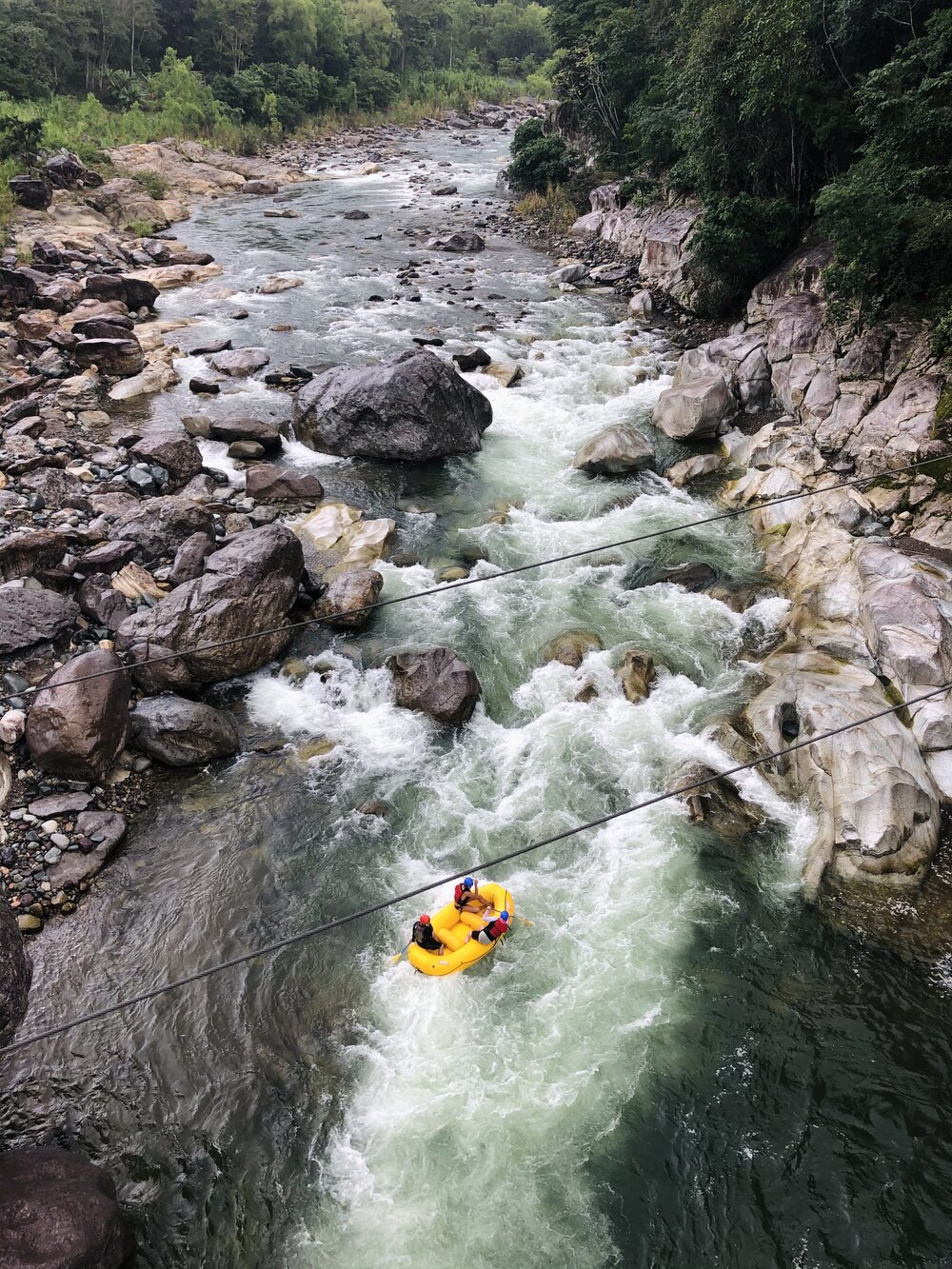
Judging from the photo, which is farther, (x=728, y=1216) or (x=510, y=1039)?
(x=510, y=1039)

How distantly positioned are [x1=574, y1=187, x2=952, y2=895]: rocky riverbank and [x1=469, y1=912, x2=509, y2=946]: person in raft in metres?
3.23

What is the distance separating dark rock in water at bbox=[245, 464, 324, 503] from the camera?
43.7 feet

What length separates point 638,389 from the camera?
17.3m

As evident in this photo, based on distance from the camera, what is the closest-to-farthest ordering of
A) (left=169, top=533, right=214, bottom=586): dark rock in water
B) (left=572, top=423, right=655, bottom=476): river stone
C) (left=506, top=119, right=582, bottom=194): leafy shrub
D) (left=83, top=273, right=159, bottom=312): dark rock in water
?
(left=169, top=533, right=214, bottom=586): dark rock in water → (left=572, top=423, right=655, bottom=476): river stone → (left=83, top=273, right=159, bottom=312): dark rock in water → (left=506, top=119, right=582, bottom=194): leafy shrub

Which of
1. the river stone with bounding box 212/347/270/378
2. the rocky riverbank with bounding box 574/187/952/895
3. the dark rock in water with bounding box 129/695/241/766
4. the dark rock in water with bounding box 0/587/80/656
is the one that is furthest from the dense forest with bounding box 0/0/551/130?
the dark rock in water with bounding box 129/695/241/766

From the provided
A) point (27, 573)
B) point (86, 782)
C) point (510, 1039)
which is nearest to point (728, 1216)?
point (510, 1039)

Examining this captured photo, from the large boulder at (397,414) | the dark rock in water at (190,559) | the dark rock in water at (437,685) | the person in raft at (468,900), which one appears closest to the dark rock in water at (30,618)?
the dark rock in water at (190,559)

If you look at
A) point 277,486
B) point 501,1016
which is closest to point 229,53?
point 277,486

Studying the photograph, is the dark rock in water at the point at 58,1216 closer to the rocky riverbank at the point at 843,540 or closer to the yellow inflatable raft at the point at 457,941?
the yellow inflatable raft at the point at 457,941

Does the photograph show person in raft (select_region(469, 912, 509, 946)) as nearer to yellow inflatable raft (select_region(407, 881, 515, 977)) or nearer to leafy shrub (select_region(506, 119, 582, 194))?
yellow inflatable raft (select_region(407, 881, 515, 977))

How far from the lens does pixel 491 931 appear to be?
6.87 meters

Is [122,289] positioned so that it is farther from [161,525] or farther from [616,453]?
[616,453]

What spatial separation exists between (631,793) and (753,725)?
71.2 inches

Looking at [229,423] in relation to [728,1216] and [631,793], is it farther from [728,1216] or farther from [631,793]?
[728,1216]
